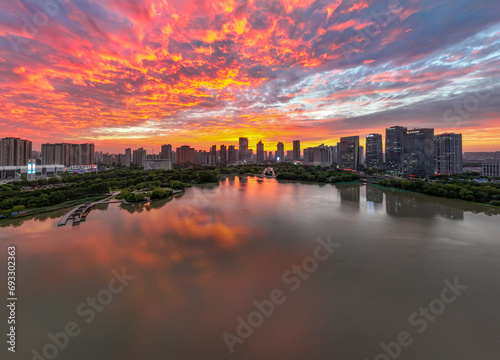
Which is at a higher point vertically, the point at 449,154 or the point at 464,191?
the point at 449,154

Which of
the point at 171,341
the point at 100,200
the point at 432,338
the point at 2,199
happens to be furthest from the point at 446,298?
the point at 2,199

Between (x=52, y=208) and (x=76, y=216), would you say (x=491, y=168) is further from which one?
(x=52, y=208)

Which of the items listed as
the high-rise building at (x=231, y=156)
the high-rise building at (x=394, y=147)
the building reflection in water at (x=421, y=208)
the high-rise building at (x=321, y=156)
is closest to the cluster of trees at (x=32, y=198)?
the building reflection in water at (x=421, y=208)

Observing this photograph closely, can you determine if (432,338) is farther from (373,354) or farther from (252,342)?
(252,342)

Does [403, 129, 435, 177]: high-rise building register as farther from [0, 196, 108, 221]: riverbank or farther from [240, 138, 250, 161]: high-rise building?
[240, 138, 250, 161]: high-rise building

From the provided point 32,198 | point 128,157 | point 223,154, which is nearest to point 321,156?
point 223,154

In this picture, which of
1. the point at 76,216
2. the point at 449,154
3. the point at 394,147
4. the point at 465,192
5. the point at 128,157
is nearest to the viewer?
the point at 76,216

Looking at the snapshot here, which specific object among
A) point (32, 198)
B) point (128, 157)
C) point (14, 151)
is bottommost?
point (32, 198)
